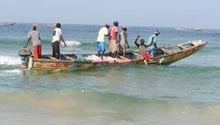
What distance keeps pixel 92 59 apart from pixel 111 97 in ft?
20.2

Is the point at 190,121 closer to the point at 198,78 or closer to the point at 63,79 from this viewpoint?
the point at 63,79

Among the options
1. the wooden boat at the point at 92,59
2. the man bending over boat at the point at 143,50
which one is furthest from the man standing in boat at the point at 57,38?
the man bending over boat at the point at 143,50

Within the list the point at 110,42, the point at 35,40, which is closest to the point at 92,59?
the point at 110,42

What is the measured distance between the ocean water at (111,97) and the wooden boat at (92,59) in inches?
9.3

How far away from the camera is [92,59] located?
17.4 meters

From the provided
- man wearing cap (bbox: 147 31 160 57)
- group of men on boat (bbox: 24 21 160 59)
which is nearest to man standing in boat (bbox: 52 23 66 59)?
group of men on boat (bbox: 24 21 160 59)

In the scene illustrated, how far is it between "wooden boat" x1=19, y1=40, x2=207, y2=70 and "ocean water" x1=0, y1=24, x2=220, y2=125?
0.77 ft

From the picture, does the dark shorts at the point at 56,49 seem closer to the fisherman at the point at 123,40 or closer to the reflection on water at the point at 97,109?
the fisherman at the point at 123,40

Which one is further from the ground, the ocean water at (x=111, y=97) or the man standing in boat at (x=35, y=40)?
the man standing in boat at (x=35, y=40)

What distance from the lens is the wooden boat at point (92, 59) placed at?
51.1 feet

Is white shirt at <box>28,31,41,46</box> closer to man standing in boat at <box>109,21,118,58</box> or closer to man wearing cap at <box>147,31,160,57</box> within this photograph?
man standing in boat at <box>109,21,118,58</box>

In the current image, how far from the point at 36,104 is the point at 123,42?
322 inches

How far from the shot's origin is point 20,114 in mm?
8914

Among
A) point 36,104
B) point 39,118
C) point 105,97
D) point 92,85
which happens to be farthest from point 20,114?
point 92,85
